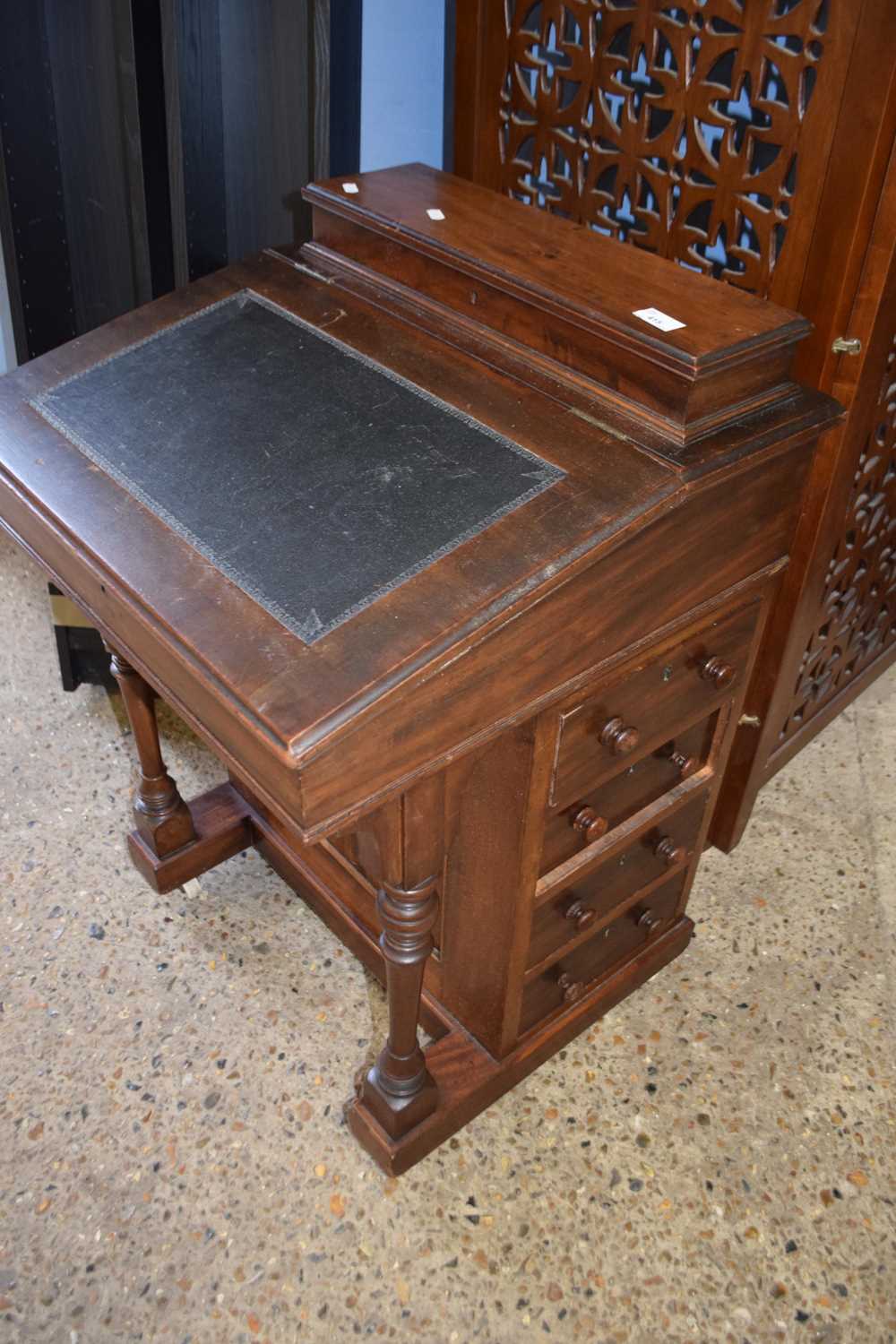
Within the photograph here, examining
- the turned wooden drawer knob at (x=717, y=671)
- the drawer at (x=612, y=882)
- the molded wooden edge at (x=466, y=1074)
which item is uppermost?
the turned wooden drawer knob at (x=717, y=671)

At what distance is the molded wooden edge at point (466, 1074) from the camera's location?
1.80 meters

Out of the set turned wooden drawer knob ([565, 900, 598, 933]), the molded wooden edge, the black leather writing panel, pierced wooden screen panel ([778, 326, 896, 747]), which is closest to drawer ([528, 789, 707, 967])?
turned wooden drawer knob ([565, 900, 598, 933])

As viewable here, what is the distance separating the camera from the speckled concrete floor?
66.0 inches

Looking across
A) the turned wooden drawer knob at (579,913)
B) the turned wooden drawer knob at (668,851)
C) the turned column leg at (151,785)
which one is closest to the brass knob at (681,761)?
the turned wooden drawer knob at (668,851)

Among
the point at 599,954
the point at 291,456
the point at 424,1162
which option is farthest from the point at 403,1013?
the point at 291,456

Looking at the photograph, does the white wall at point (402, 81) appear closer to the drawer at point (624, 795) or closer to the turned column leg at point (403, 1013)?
the drawer at point (624, 795)

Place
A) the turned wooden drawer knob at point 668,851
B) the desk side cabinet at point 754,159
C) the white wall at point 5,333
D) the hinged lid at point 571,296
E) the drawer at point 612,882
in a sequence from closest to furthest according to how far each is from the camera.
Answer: the hinged lid at point 571,296
the desk side cabinet at point 754,159
the drawer at point 612,882
the turned wooden drawer knob at point 668,851
the white wall at point 5,333

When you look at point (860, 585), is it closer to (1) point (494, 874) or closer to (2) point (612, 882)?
(2) point (612, 882)

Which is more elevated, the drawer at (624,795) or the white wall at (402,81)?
the white wall at (402,81)

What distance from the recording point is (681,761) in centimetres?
179

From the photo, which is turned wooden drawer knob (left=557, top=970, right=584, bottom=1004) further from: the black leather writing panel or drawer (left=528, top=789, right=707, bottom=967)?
the black leather writing panel

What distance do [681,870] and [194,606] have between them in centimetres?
111

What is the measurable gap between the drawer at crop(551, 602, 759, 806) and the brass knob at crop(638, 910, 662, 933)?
441mm

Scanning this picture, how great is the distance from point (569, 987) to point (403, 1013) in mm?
370
